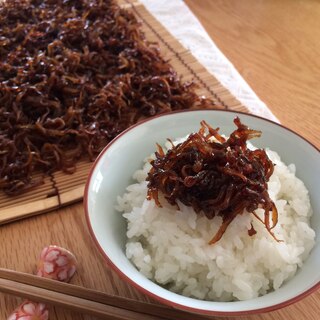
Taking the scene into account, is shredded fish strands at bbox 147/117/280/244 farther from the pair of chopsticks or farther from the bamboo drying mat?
the bamboo drying mat

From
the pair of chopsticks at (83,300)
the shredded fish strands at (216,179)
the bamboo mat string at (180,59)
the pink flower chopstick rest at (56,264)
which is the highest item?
the shredded fish strands at (216,179)

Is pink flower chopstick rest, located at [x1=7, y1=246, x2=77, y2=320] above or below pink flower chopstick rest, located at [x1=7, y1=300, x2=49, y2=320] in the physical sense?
above

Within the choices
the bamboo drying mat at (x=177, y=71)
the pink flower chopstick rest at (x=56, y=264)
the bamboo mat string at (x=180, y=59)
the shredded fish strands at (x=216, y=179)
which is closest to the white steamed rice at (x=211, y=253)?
the shredded fish strands at (x=216, y=179)

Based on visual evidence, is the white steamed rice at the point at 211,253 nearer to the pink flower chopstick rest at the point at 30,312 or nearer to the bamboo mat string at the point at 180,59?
the pink flower chopstick rest at the point at 30,312

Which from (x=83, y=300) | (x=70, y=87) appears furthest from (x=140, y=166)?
(x=70, y=87)

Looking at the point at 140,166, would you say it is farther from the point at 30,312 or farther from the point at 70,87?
the point at 70,87

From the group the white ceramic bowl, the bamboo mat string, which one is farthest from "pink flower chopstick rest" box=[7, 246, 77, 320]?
the bamboo mat string

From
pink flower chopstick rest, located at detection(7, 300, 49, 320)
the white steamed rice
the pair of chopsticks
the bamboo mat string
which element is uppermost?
the white steamed rice
